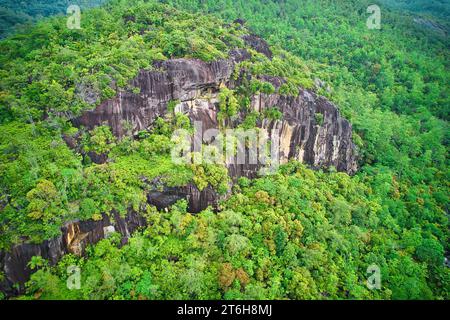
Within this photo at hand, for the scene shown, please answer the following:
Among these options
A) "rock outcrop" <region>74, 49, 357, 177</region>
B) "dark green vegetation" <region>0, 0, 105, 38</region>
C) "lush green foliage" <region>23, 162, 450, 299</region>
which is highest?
"dark green vegetation" <region>0, 0, 105, 38</region>

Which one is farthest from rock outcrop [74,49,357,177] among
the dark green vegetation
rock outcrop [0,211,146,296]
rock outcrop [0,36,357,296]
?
the dark green vegetation

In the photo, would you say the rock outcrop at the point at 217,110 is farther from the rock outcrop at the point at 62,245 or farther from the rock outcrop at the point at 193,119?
the rock outcrop at the point at 62,245

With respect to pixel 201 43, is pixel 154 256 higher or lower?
lower

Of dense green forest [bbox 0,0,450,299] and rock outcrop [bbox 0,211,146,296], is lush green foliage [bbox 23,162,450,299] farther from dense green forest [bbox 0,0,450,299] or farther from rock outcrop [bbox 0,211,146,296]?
rock outcrop [bbox 0,211,146,296]

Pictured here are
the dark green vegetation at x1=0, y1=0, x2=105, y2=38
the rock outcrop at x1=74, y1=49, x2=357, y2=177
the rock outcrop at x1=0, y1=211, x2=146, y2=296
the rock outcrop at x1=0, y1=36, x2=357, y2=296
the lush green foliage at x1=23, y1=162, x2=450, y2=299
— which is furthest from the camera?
the dark green vegetation at x1=0, y1=0, x2=105, y2=38

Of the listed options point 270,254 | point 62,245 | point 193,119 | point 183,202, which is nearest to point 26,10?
point 193,119

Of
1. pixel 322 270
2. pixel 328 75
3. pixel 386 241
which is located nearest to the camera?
pixel 322 270

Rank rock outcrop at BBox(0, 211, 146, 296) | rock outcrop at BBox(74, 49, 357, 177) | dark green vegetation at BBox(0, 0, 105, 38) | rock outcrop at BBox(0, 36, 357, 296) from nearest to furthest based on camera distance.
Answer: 1. rock outcrop at BBox(0, 211, 146, 296)
2. rock outcrop at BBox(0, 36, 357, 296)
3. rock outcrop at BBox(74, 49, 357, 177)
4. dark green vegetation at BBox(0, 0, 105, 38)

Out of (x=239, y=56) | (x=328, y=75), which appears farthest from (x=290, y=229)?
(x=328, y=75)
